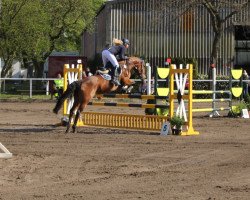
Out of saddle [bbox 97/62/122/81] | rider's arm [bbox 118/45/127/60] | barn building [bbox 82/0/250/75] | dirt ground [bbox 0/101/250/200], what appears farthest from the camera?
barn building [bbox 82/0/250/75]

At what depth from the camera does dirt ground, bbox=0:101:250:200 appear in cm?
975

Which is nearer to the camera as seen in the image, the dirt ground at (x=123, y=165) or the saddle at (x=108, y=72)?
the dirt ground at (x=123, y=165)

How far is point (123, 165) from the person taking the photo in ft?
41.0

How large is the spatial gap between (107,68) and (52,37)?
3770cm

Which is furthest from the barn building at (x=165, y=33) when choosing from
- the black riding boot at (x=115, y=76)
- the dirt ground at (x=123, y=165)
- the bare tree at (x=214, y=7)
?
the black riding boot at (x=115, y=76)

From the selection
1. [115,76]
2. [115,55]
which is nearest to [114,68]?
[115,76]

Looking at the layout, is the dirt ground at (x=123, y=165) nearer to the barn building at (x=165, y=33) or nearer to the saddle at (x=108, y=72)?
the saddle at (x=108, y=72)

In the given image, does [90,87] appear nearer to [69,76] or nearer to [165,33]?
[69,76]

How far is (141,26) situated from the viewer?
5709 centimetres

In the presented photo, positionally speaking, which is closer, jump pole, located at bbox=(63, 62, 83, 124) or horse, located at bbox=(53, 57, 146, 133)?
horse, located at bbox=(53, 57, 146, 133)

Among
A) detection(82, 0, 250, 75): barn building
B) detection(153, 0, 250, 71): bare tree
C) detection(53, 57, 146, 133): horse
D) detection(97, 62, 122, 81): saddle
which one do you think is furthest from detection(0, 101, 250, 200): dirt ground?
detection(82, 0, 250, 75): barn building

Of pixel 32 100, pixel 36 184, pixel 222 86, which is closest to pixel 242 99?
pixel 222 86

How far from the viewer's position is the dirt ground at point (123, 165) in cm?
975

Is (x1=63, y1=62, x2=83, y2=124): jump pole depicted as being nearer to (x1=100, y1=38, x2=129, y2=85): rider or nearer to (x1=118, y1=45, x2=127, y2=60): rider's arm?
(x1=100, y1=38, x2=129, y2=85): rider
